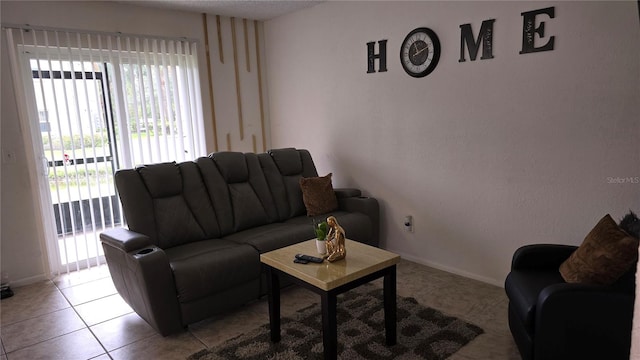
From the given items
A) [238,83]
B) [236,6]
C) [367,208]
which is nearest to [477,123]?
[367,208]

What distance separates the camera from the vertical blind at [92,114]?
353 centimetres

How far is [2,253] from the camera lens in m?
3.49

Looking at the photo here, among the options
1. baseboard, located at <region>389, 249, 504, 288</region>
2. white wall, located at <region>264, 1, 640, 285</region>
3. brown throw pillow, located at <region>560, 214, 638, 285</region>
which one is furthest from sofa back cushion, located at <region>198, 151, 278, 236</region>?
brown throw pillow, located at <region>560, 214, 638, 285</region>

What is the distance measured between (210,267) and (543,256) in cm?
200

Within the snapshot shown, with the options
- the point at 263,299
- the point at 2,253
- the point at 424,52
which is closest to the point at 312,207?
the point at 263,299

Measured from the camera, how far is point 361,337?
2502 millimetres

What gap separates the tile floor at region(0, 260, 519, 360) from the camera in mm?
2490

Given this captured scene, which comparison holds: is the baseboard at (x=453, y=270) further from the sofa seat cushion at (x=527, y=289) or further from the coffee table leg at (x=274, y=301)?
the coffee table leg at (x=274, y=301)

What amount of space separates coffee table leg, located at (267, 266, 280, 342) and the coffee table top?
102 mm

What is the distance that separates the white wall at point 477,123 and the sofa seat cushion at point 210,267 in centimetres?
159

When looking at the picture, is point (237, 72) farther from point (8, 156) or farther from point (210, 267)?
point (210, 267)

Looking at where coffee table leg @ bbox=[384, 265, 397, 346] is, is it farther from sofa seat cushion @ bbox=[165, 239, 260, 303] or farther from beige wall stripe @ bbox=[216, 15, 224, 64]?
beige wall stripe @ bbox=[216, 15, 224, 64]

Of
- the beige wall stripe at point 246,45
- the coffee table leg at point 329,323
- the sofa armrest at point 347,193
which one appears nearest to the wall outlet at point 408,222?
the sofa armrest at point 347,193

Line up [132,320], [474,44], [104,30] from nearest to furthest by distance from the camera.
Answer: [132,320] → [474,44] → [104,30]
